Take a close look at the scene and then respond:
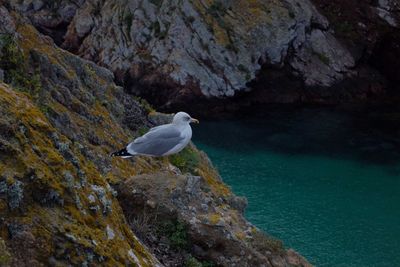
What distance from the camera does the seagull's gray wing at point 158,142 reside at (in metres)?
8.03

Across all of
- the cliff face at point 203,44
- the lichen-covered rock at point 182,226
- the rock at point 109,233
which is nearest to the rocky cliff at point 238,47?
the cliff face at point 203,44

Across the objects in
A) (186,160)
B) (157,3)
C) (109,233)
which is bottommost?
(186,160)

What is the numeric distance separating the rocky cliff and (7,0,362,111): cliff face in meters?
0.06

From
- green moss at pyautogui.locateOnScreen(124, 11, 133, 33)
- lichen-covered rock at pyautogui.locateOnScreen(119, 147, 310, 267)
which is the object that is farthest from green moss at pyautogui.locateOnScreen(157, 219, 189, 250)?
green moss at pyautogui.locateOnScreen(124, 11, 133, 33)

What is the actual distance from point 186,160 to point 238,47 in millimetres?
24341

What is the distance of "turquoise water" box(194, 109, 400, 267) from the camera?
17.9m

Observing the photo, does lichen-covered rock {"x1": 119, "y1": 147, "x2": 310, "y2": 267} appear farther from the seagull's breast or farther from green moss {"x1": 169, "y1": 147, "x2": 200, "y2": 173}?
green moss {"x1": 169, "y1": 147, "x2": 200, "y2": 173}

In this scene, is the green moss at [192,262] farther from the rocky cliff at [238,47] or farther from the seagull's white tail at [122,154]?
the rocky cliff at [238,47]

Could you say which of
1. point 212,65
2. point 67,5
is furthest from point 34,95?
point 67,5

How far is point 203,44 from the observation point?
109ft

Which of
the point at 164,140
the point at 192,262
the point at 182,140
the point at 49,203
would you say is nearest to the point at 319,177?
the point at 182,140

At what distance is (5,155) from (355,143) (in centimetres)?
2556

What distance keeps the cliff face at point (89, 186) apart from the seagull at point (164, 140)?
0.35 metres

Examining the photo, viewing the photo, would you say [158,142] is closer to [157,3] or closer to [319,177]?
[319,177]
